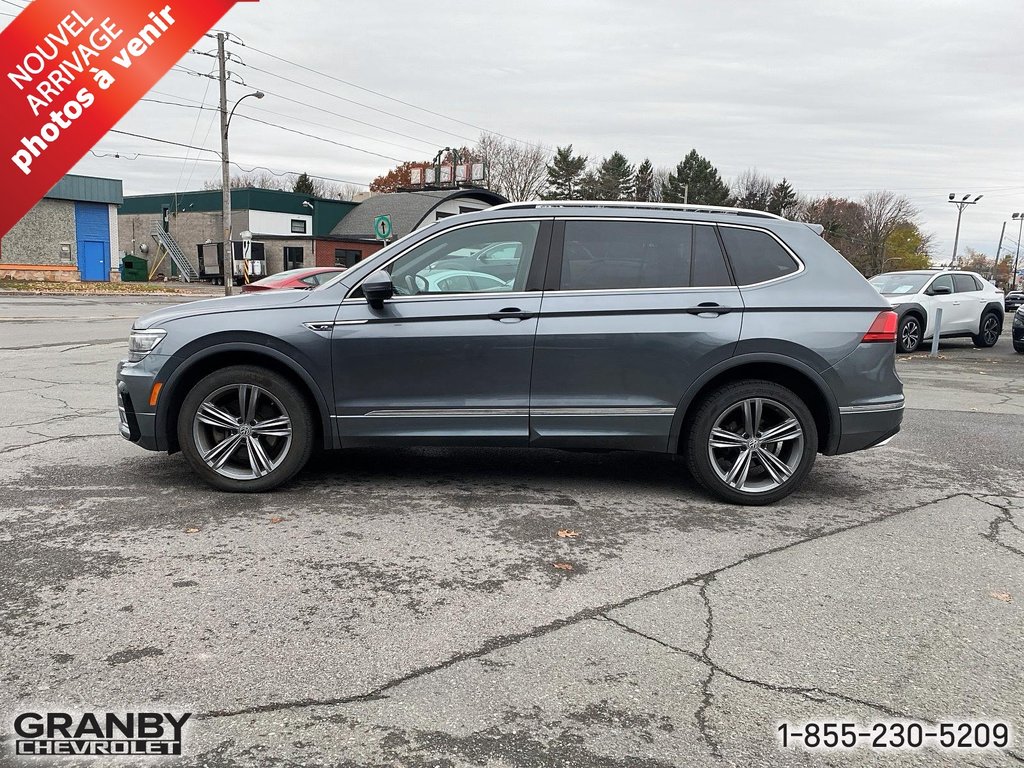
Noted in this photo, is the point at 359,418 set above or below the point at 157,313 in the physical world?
below

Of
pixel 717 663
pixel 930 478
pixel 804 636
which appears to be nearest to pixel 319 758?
pixel 717 663

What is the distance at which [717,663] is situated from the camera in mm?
3006

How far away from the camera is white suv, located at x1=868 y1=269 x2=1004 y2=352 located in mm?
15875

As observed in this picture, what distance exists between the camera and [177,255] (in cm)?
5566

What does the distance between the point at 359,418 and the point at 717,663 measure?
277 cm

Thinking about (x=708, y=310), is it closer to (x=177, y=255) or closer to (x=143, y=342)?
(x=143, y=342)

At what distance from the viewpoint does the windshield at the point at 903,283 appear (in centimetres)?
1599

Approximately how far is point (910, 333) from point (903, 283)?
3.68ft

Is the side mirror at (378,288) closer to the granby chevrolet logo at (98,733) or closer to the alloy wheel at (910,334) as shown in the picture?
the granby chevrolet logo at (98,733)

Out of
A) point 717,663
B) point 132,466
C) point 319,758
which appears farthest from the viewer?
point 132,466

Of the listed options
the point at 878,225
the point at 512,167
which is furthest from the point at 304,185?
the point at 878,225

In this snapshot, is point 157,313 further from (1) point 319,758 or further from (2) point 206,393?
(1) point 319,758

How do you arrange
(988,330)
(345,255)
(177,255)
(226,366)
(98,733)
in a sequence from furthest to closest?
(177,255), (345,255), (988,330), (226,366), (98,733)

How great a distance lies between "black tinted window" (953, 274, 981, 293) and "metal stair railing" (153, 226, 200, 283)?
163 feet
